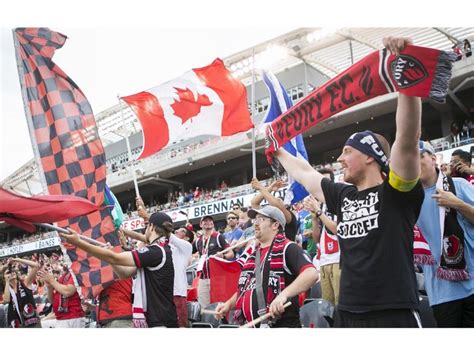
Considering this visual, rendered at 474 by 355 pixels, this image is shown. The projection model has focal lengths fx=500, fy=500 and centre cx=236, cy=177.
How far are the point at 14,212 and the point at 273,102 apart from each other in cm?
227

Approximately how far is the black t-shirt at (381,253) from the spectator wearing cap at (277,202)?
139cm

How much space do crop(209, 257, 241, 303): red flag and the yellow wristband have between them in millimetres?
3713

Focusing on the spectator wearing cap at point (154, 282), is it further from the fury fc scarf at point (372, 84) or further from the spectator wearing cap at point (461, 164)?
the spectator wearing cap at point (461, 164)

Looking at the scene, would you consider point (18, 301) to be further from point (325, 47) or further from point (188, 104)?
point (325, 47)

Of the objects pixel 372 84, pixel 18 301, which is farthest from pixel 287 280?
pixel 18 301

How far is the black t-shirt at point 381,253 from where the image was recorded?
86.4 inches

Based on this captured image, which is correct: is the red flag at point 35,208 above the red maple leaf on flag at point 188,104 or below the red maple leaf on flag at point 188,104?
below

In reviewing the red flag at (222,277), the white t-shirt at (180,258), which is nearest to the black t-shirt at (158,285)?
the white t-shirt at (180,258)

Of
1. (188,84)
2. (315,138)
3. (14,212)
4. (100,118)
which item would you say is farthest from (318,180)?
(100,118)

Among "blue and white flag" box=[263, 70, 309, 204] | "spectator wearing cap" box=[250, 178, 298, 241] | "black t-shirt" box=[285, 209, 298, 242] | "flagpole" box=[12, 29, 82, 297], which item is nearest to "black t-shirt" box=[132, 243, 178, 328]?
"spectator wearing cap" box=[250, 178, 298, 241]

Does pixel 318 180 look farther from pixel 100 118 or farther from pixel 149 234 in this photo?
pixel 100 118

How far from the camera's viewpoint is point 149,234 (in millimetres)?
3982

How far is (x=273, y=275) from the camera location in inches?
131

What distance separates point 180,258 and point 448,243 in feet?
7.30
